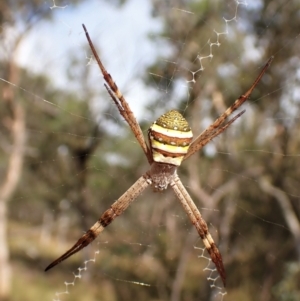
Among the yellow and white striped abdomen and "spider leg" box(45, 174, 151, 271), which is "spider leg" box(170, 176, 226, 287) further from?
the yellow and white striped abdomen

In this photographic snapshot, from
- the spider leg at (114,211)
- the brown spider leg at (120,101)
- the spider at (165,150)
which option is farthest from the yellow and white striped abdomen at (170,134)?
the spider leg at (114,211)

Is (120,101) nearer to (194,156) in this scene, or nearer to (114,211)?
(114,211)

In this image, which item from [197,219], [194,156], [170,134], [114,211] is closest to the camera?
[170,134]

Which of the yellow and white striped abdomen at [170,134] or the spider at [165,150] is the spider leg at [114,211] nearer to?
the spider at [165,150]

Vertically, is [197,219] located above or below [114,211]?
below

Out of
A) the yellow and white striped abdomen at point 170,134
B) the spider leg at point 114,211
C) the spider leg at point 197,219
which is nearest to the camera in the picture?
the yellow and white striped abdomen at point 170,134

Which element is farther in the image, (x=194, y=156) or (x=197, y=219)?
(x=194, y=156)

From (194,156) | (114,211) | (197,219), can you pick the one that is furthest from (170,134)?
(194,156)

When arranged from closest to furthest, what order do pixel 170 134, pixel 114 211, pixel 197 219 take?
pixel 170 134
pixel 114 211
pixel 197 219
